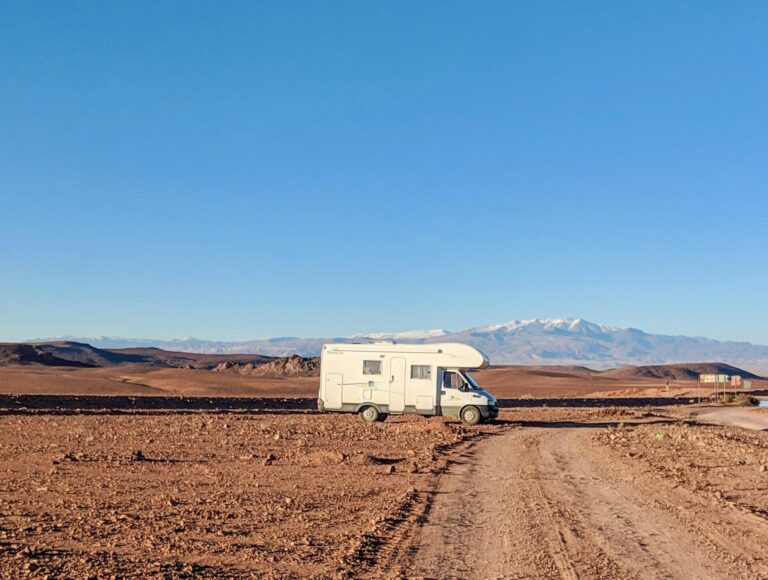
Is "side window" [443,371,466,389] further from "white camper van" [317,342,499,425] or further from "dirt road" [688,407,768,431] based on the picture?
"dirt road" [688,407,768,431]

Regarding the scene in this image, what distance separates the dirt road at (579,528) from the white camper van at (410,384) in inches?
431

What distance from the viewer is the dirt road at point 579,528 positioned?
328 inches

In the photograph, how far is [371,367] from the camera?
93.7 ft

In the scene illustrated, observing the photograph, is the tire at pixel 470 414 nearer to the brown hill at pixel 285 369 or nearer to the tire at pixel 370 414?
the tire at pixel 370 414

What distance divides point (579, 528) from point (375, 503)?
2.99m

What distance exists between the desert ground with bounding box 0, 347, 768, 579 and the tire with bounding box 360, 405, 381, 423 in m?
2.76

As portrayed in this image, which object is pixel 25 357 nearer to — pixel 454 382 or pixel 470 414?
pixel 454 382

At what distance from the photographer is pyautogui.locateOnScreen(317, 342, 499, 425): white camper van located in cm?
2806

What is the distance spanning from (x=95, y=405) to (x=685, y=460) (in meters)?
29.7

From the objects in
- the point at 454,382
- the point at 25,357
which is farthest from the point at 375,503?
the point at 25,357

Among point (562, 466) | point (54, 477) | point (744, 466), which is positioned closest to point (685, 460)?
point (744, 466)

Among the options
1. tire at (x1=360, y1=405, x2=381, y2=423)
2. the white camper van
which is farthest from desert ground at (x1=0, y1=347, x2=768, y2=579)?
tire at (x1=360, y1=405, x2=381, y2=423)

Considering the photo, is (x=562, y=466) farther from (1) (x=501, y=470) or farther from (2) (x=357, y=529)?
(2) (x=357, y=529)

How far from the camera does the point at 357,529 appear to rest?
10070 millimetres
